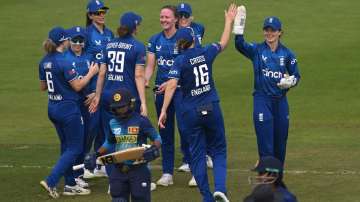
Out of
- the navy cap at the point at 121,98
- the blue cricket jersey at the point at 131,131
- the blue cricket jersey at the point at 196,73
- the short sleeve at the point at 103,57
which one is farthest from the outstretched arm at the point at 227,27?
the navy cap at the point at 121,98

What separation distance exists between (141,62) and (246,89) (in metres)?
11.6

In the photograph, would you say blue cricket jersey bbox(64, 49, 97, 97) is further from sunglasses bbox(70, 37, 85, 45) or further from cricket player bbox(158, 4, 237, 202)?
cricket player bbox(158, 4, 237, 202)

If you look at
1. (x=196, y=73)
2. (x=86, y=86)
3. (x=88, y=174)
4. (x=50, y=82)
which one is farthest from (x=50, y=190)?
(x=196, y=73)

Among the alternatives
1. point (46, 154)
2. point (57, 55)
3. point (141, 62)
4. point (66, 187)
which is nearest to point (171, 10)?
point (141, 62)

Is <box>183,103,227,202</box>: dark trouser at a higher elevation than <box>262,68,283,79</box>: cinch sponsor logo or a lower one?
lower

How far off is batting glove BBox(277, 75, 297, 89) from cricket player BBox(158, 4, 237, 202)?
131 centimetres

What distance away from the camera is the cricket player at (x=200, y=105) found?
13305mm

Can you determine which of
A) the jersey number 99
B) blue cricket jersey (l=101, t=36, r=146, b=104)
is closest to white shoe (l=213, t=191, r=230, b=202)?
blue cricket jersey (l=101, t=36, r=146, b=104)

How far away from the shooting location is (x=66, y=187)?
14680 millimetres

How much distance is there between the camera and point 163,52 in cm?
1524

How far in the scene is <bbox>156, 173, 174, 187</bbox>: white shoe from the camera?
1505 cm

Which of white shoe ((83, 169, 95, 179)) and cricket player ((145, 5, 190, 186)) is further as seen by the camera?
white shoe ((83, 169, 95, 179))

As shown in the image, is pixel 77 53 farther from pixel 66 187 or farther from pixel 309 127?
pixel 309 127

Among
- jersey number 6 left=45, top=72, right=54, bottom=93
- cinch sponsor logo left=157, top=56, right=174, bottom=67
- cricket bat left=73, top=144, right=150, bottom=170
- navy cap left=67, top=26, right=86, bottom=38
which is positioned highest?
navy cap left=67, top=26, right=86, bottom=38
